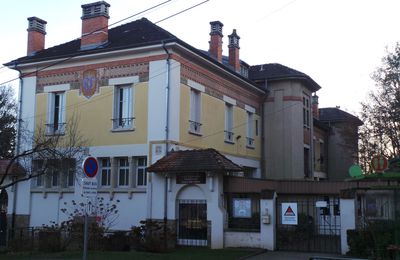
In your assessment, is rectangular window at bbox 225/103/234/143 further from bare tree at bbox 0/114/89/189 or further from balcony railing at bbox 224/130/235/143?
bare tree at bbox 0/114/89/189

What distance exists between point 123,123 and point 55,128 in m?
4.44

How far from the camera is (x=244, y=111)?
32219 millimetres

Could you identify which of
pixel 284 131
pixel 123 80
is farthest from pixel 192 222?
pixel 284 131

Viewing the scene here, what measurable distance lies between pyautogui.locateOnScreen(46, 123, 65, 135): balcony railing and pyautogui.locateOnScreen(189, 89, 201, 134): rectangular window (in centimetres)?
665

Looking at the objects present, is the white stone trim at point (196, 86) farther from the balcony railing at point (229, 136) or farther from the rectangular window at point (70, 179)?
the rectangular window at point (70, 179)

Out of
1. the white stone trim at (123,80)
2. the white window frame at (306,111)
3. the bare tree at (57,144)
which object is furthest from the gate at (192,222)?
the white window frame at (306,111)

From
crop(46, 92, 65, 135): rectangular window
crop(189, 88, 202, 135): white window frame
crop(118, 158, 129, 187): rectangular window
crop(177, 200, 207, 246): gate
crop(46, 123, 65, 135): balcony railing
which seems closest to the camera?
crop(177, 200, 207, 246): gate

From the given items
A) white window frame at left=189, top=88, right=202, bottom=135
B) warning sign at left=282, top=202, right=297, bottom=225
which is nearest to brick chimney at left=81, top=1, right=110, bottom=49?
white window frame at left=189, top=88, right=202, bottom=135

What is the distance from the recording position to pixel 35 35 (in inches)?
1173

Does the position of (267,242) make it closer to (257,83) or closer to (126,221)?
(126,221)

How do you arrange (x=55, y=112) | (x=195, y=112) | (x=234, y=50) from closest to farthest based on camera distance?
(x=195, y=112), (x=55, y=112), (x=234, y=50)

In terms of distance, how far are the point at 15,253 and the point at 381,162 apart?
13.9 m

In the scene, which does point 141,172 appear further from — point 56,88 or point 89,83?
point 56,88

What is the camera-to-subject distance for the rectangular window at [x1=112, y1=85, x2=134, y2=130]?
A: 82.5 ft
